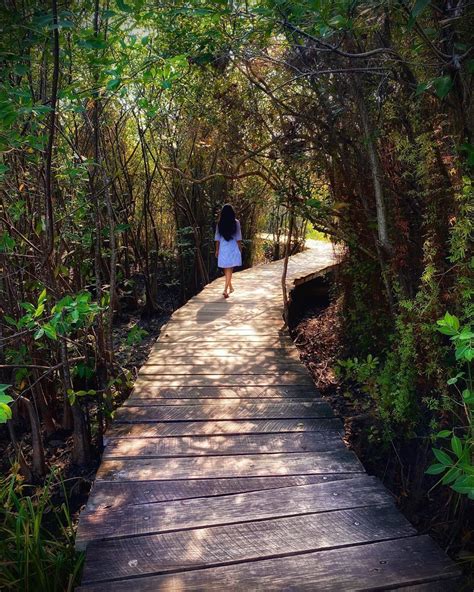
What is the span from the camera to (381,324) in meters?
4.20

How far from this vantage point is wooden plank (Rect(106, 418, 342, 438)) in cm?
284

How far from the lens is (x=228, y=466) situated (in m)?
2.46

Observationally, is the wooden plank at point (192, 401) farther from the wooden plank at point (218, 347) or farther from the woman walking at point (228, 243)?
the woman walking at point (228, 243)

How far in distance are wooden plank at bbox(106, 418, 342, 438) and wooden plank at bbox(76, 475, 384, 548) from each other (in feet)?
2.10

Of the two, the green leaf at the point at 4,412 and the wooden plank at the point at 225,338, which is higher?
the green leaf at the point at 4,412

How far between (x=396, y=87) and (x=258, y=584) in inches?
118

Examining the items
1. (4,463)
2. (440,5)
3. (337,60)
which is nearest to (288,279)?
(337,60)

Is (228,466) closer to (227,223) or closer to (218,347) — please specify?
(218,347)

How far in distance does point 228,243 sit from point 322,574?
557cm

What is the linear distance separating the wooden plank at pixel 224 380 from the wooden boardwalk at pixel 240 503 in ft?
0.05

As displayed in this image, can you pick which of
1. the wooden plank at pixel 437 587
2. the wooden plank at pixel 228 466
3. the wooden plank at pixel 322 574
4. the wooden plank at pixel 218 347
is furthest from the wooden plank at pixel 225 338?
the wooden plank at pixel 437 587

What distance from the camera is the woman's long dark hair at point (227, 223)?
22.7 ft

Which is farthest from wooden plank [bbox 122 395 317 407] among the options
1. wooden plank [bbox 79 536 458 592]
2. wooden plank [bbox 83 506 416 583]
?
wooden plank [bbox 79 536 458 592]

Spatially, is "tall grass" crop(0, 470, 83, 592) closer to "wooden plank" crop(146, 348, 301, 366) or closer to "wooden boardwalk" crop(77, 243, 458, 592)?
"wooden boardwalk" crop(77, 243, 458, 592)
